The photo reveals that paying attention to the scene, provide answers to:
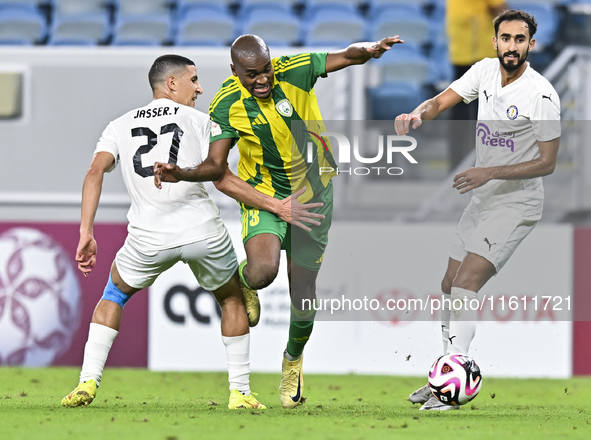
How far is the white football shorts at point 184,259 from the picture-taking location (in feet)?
15.1

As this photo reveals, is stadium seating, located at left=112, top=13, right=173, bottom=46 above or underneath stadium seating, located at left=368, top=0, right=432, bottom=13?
underneath

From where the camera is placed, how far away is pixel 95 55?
7.52 metres

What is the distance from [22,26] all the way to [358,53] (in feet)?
18.4

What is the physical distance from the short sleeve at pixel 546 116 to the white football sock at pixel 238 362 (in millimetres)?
A: 2005

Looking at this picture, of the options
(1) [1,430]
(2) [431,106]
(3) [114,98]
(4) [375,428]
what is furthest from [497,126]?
(3) [114,98]

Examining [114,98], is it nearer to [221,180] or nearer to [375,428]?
[221,180]

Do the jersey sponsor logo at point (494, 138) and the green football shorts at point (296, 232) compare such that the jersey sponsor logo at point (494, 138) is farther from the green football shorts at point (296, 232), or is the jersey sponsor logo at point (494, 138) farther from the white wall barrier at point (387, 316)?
the white wall barrier at point (387, 316)

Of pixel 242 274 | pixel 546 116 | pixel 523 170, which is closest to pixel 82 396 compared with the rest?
pixel 242 274

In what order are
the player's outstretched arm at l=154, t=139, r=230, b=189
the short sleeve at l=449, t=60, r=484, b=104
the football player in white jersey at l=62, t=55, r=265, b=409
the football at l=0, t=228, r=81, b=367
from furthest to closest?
the football at l=0, t=228, r=81, b=367 < the short sleeve at l=449, t=60, r=484, b=104 < the football player in white jersey at l=62, t=55, r=265, b=409 < the player's outstretched arm at l=154, t=139, r=230, b=189

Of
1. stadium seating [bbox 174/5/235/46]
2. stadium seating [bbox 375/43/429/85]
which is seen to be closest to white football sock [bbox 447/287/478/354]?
stadium seating [bbox 375/43/429/85]

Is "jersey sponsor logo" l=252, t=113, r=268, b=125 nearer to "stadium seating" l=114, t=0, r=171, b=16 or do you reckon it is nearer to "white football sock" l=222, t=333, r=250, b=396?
"white football sock" l=222, t=333, r=250, b=396

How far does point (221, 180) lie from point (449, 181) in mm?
2840

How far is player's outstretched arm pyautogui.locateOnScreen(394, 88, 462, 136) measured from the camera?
4.84 meters

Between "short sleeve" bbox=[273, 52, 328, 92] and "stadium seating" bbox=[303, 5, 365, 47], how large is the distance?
13.3 ft
